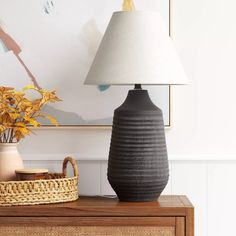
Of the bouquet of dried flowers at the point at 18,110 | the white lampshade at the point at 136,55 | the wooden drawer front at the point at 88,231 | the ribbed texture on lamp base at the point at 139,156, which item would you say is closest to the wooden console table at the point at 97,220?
the wooden drawer front at the point at 88,231

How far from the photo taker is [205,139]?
101 inches

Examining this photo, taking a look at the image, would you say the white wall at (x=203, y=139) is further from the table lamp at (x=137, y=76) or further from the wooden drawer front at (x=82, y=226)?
the wooden drawer front at (x=82, y=226)

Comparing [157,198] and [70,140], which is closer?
[157,198]

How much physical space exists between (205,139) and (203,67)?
0.28 metres

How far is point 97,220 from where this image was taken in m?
2.13

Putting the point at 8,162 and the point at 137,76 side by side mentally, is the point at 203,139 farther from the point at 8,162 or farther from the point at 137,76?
the point at 8,162

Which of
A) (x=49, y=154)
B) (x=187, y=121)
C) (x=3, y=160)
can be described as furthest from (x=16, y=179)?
(x=187, y=121)

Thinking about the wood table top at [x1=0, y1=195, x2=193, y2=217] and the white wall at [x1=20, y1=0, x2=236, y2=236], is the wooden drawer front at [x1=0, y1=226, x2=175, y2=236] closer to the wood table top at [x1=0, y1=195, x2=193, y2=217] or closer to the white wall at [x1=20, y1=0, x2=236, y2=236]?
the wood table top at [x1=0, y1=195, x2=193, y2=217]

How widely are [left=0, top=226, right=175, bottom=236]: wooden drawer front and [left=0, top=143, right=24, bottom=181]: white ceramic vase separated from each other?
203 millimetres

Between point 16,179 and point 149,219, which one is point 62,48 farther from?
point 149,219

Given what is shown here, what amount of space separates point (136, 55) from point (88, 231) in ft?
1.95

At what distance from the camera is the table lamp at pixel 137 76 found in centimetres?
219

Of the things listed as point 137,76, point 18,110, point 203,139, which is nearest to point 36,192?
point 18,110

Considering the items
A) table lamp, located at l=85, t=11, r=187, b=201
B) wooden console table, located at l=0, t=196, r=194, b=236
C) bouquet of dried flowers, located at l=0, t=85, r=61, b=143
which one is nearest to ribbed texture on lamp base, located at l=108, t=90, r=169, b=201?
table lamp, located at l=85, t=11, r=187, b=201
